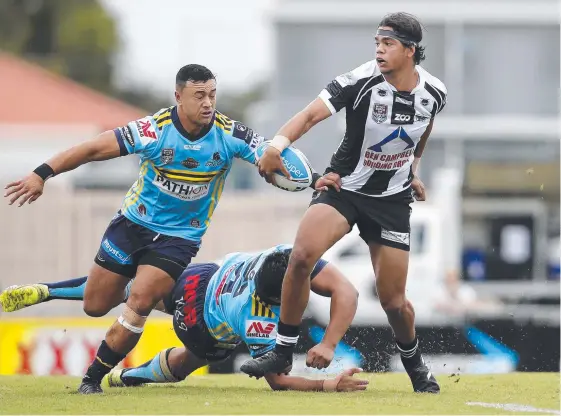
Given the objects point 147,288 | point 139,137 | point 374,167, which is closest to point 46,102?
point 139,137

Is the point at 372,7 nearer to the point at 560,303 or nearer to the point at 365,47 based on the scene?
the point at 365,47

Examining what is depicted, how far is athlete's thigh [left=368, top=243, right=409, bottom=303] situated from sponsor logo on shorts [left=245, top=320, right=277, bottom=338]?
80cm

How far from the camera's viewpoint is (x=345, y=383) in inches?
372

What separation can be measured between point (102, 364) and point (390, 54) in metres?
2.83

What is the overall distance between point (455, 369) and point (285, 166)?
221 inches

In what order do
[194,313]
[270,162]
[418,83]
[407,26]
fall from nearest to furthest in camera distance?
[270,162], [407,26], [418,83], [194,313]

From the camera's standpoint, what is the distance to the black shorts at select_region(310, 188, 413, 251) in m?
9.30

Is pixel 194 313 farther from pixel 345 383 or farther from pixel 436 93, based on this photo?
pixel 436 93

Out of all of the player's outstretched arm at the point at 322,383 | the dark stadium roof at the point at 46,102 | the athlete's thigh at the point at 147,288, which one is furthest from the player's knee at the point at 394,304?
the dark stadium roof at the point at 46,102

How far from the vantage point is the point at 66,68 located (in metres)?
54.2

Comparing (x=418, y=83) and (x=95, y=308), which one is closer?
(x=418, y=83)

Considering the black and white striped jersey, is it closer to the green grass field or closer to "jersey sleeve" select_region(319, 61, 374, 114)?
"jersey sleeve" select_region(319, 61, 374, 114)

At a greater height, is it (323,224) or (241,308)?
(323,224)

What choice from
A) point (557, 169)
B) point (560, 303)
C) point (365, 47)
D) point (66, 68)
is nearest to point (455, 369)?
point (560, 303)
